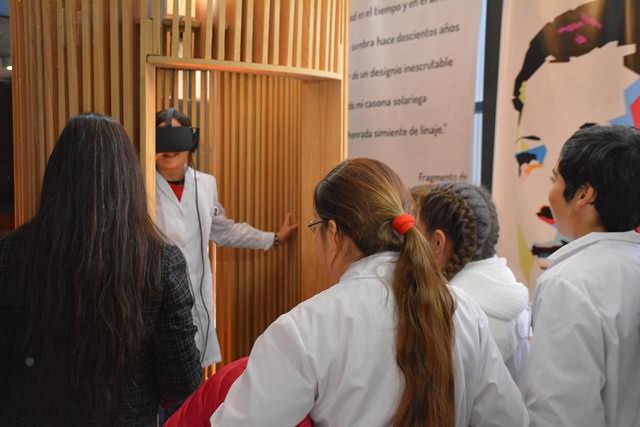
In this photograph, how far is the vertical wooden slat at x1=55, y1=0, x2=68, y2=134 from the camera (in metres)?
3.01

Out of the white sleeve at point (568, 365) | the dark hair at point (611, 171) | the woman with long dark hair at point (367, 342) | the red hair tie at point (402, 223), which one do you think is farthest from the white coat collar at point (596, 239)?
the red hair tie at point (402, 223)

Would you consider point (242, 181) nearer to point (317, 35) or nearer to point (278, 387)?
point (317, 35)

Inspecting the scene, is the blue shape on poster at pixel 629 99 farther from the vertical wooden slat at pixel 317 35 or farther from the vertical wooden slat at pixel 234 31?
the vertical wooden slat at pixel 234 31

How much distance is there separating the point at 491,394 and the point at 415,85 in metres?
2.44

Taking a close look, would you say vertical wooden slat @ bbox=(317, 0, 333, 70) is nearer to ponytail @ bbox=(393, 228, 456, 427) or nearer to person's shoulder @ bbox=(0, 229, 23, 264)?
person's shoulder @ bbox=(0, 229, 23, 264)

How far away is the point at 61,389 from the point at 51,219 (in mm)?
442

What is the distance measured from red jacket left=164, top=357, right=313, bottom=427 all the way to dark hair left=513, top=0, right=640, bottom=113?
2.04m

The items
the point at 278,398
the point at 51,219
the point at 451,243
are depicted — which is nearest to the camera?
the point at 278,398

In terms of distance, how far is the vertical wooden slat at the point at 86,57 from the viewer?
3020 millimetres

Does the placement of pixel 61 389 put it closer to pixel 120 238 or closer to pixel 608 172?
pixel 120 238

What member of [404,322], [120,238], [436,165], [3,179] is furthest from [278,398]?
A: [3,179]

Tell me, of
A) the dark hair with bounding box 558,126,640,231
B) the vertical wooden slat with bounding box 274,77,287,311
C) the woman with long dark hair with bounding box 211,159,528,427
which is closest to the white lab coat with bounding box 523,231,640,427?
the dark hair with bounding box 558,126,640,231

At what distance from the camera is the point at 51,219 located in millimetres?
1776

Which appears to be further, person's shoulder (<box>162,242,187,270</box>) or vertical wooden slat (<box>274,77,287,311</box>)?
vertical wooden slat (<box>274,77,287,311</box>)
